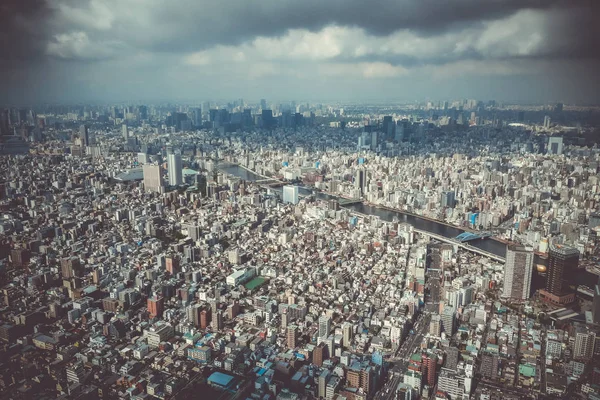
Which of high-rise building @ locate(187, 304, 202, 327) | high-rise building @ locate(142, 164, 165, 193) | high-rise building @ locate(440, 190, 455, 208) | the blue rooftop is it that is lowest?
the blue rooftop

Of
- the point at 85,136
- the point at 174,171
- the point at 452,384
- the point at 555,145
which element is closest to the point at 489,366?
the point at 452,384

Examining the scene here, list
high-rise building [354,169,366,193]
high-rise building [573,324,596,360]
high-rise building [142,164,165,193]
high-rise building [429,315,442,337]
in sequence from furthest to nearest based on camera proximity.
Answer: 1. high-rise building [354,169,366,193]
2. high-rise building [142,164,165,193]
3. high-rise building [429,315,442,337]
4. high-rise building [573,324,596,360]

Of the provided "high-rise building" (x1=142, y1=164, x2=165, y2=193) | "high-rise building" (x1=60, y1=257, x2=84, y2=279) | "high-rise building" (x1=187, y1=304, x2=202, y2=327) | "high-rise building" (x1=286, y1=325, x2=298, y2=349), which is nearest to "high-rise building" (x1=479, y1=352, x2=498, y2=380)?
"high-rise building" (x1=286, y1=325, x2=298, y2=349)

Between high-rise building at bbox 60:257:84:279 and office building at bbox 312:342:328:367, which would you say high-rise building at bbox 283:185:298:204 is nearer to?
high-rise building at bbox 60:257:84:279

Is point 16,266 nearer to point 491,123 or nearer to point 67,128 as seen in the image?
point 67,128

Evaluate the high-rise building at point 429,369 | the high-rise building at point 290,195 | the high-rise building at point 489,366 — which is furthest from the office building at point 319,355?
the high-rise building at point 290,195

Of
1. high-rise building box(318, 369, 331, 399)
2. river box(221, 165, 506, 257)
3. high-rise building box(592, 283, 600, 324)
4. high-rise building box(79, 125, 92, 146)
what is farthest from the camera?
high-rise building box(79, 125, 92, 146)

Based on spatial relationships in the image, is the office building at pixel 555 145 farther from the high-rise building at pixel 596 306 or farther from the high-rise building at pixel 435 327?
the high-rise building at pixel 435 327

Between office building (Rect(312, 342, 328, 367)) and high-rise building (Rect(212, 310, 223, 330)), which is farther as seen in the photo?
high-rise building (Rect(212, 310, 223, 330))
